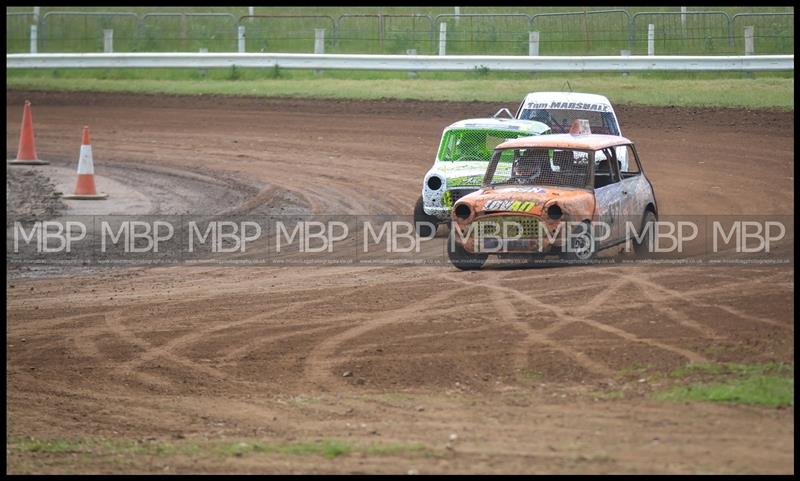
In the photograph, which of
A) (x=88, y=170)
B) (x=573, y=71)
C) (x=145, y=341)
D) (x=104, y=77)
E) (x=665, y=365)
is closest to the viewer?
(x=665, y=365)

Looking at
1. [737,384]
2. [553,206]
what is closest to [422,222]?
[553,206]

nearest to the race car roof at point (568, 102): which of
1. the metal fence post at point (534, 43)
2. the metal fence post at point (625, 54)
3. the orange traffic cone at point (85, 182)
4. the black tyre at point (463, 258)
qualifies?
the black tyre at point (463, 258)

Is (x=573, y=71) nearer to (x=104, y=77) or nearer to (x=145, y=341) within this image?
(x=104, y=77)

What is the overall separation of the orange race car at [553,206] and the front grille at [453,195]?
2.53 ft

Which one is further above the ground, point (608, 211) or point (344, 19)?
point (344, 19)

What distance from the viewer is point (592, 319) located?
1010 cm

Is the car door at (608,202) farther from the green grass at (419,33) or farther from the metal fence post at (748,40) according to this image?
the green grass at (419,33)

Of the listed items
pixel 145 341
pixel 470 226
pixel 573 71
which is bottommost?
pixel 145 341

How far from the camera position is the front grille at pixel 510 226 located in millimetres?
12000

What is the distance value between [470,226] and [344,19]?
806 inches

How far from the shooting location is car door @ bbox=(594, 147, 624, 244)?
12398 millimetres

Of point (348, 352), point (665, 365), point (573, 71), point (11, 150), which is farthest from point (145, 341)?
point (573, 71)

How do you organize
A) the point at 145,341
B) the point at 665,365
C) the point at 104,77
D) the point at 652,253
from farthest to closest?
the point at 104,77, the point at 652,253, the point at 145,341, the point at 665,365

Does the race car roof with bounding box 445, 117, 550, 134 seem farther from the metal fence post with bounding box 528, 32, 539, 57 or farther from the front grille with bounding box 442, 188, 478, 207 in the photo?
the metal fence post with bounding box 528, 32, 539, 57
